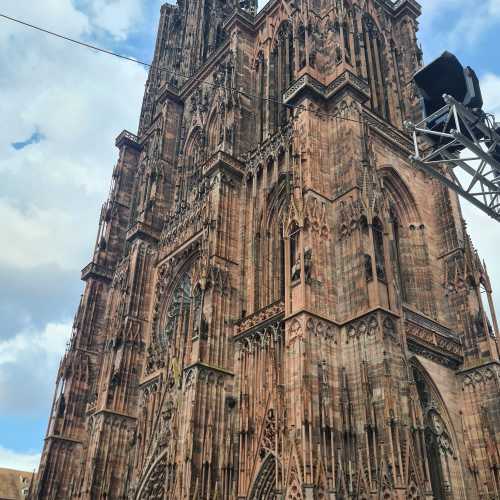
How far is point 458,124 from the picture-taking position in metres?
11.3

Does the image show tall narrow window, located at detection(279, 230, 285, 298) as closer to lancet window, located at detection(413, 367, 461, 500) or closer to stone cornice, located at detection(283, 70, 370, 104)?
lancet window, located at detection(413, 367, 461, 500)

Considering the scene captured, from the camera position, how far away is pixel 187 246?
28.5 m

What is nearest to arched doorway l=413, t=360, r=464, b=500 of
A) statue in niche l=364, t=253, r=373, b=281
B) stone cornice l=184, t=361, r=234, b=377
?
statue in niche l=364, t=253, r=373, b=281

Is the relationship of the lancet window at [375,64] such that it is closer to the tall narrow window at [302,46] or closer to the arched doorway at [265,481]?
the tall narrow window at [302,46]

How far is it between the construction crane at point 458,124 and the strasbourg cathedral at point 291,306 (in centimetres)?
624

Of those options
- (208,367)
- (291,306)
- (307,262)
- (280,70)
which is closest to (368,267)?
(307,262)

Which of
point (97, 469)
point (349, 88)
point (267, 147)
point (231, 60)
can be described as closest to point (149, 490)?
point (97, 469)

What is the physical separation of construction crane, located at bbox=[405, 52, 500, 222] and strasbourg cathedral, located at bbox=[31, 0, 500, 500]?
6.24 metres

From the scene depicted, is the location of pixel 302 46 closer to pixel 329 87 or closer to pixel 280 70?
pixel 329 87

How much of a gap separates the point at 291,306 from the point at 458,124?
8.74m

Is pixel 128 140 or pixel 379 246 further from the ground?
pixel 128 140

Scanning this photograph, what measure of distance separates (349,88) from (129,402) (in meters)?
17.2

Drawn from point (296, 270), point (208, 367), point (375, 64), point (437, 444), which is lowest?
point (437, 444)

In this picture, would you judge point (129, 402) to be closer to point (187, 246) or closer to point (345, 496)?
point (187, 246)
